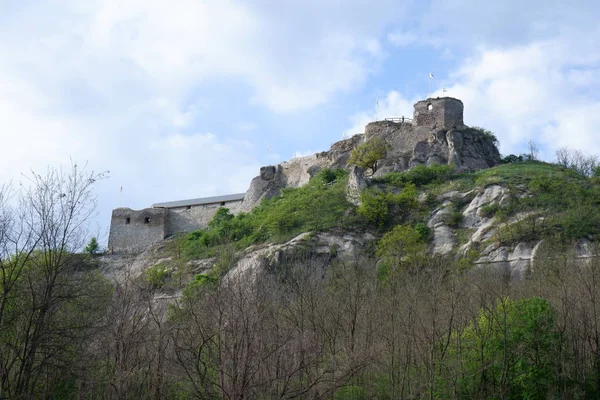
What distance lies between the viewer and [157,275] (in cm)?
4744

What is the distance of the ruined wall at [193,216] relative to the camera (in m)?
63.0

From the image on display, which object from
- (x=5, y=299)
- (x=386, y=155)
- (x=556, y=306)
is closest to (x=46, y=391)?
(x=5, y=299)

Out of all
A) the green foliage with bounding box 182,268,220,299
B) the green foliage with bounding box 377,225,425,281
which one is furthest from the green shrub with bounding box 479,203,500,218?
the green foliage with bounding box 182,268,220,299

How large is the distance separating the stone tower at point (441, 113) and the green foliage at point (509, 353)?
30.5m

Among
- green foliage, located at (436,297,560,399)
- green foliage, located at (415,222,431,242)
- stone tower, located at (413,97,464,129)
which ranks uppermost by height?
stone tower, located at (413,97,464,129)

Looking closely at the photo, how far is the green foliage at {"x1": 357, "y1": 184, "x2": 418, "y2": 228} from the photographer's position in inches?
1839

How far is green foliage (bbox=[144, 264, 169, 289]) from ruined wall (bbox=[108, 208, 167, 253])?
11752 millimetres

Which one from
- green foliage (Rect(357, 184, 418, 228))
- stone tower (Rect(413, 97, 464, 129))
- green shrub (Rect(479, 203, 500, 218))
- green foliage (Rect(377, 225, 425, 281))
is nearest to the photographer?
green foliage (Rect(377, 225, 425, 281))

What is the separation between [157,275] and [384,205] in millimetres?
13562

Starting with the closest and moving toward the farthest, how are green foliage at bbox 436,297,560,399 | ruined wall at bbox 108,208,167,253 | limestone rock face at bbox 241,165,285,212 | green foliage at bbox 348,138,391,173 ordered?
green foliage at bbox 436,297,560,399
green foliage at bbox 348,138,391,173
limestone rock face at bbox 241,165,285,212
ruined wall at bbox 108,208,167,253

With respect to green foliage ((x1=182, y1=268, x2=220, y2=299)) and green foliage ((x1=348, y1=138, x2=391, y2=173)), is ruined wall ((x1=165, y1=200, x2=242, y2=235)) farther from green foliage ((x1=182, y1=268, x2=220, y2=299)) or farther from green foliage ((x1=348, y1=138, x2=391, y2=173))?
green foliage ((x1=182, y1=268, x2=220, y2=299))

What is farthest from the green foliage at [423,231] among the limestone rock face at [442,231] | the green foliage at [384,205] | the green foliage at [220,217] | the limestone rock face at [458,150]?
the green foliage at [220,217]

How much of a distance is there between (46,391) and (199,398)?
17.0 feet

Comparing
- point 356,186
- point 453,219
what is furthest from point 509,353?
point 356,186
